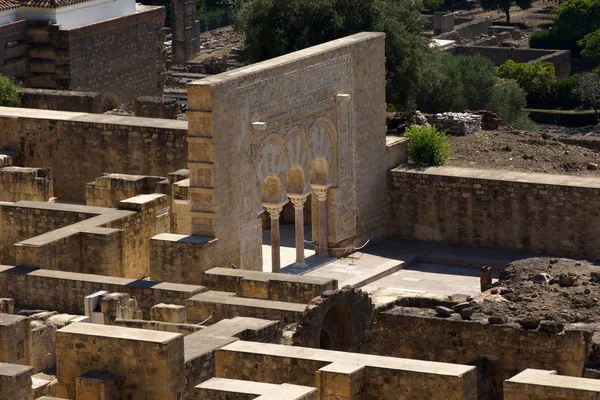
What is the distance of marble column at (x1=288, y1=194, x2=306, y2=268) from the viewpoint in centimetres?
3903

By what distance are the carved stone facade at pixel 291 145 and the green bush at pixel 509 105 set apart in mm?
14750

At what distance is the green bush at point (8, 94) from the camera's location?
45.7 m

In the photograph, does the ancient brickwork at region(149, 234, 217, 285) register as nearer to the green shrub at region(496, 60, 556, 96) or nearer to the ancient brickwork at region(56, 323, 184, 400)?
the ancient brickwork at region(56, 323, 184, 400)

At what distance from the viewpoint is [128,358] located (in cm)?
2553

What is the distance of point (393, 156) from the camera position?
1676 inches

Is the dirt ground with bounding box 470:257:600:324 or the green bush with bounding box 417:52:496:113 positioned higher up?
the green bush with bounding box 417:52:496:113

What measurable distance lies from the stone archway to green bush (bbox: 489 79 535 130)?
2562 cm

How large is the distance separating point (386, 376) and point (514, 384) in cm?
180

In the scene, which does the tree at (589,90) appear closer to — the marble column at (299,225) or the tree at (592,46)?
the tree at (592,46)

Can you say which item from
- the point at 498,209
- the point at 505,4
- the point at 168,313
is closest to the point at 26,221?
the point at 168,313

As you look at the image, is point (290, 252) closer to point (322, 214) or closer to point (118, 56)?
point (322, 214)

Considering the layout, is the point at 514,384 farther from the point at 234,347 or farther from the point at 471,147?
the point at 471,147

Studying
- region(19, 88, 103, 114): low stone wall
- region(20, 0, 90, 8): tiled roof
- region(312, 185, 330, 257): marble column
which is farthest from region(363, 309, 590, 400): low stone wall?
region(20, 0, 90, 8): tiled roof

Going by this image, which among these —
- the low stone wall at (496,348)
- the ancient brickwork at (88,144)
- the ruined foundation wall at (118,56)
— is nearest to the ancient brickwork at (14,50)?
the ruined foundation wall at (118,56)
